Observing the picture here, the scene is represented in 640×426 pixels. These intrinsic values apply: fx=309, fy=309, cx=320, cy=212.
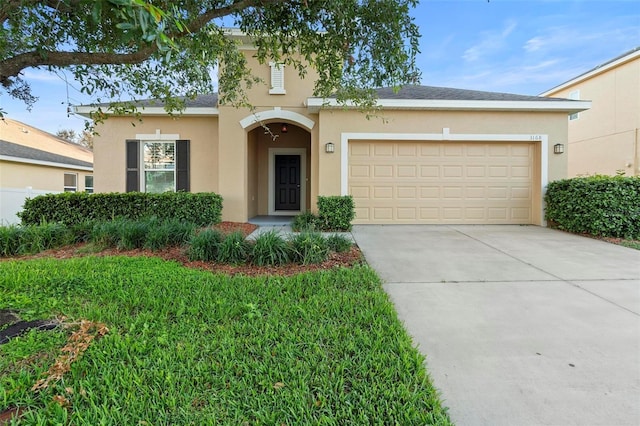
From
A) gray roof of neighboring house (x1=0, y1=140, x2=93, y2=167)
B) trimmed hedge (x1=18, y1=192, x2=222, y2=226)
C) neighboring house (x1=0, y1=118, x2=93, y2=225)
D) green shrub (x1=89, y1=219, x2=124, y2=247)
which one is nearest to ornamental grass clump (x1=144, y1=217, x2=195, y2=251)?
green shrub (x1=89, y1=219, x2=124, y2=247)

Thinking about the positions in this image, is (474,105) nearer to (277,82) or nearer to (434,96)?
(434,96)

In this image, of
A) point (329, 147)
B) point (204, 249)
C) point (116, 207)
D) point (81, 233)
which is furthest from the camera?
point (329, 147)

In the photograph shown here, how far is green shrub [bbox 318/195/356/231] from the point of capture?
7.79 m

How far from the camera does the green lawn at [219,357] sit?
1711mm

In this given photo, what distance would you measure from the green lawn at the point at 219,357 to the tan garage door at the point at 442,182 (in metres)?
5.21

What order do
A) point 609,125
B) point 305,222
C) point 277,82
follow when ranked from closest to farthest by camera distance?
point 305,222, point 277,82, point 609,125

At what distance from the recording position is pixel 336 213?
25.6 feet

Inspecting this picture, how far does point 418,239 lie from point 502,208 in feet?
12.1

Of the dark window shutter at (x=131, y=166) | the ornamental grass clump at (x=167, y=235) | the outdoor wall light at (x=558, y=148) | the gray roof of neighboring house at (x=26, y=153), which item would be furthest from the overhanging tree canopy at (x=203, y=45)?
the gray roof of neighboring house at (x=26, y=153)

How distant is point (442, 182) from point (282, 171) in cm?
555

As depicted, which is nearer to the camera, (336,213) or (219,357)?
(219,357)

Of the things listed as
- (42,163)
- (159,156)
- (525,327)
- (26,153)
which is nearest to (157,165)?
(159,156)

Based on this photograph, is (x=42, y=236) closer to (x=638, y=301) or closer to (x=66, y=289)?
(x=66, y=289)

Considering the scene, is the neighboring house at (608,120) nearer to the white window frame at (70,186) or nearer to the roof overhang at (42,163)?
the roof overhang at (42,163)
